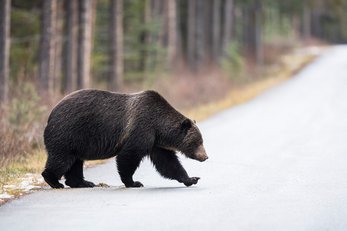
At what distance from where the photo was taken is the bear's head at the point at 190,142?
1081 cm

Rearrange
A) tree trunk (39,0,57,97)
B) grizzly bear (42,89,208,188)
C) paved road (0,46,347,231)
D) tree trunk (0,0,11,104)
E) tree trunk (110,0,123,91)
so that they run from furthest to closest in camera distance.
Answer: tree trunk (110,0,123,91) < tree trunk (39,0,57,97) < tree trunk (0,0,11,104) < grizzly bear (42,89,208,188) < paved road (0,46,347,231)

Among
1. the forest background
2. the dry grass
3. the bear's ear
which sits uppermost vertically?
the bear's ear

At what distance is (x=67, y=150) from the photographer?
10.5m

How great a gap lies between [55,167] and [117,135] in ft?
2.94

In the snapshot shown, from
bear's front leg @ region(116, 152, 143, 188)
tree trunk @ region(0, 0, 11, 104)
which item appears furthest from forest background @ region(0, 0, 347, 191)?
bear's front leg @ region(116, 152, 143, 188)

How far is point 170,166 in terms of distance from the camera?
35.6 feet

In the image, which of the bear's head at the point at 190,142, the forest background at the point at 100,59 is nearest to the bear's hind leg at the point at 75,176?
the forest background at the point at 100,59

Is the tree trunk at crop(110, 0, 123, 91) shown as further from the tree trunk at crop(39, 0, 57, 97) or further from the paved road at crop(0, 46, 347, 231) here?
the paved road at crop(0, 46, 347, 231)

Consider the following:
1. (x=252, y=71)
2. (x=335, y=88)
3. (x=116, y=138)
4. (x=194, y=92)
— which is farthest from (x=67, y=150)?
(x=252, y=71)

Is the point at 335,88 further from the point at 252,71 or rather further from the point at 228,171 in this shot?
the point at 228,171

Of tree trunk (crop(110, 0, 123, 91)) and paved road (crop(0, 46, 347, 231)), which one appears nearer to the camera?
paved road (crop(0, 46, 347, 231))

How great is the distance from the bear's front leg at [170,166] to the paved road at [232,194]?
156mm

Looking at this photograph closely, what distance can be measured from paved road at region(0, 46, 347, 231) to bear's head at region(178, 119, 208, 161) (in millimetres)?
483

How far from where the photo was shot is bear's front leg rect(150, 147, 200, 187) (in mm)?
10781
